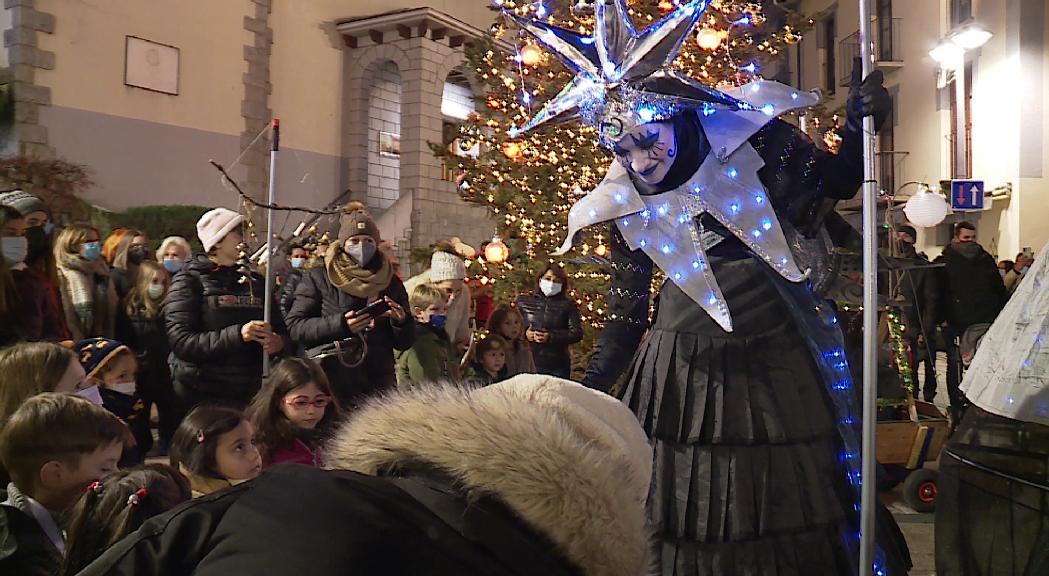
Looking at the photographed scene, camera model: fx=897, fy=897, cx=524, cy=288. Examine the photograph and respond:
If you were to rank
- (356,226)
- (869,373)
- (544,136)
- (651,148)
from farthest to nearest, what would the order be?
1. (544,136)
2. (356,226)
3. (651,148)
4. (869,373)

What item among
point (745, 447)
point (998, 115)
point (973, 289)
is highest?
point (998, 115)

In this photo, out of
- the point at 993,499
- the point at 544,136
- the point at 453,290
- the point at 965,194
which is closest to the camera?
the point at 993,499

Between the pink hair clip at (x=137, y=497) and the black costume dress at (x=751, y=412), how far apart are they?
3.98ft

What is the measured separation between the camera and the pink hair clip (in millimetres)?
2033

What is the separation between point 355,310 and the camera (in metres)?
4.42

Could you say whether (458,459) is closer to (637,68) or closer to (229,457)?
(637,68)

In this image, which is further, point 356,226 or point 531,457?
point 356,226

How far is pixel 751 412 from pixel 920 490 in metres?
2.94

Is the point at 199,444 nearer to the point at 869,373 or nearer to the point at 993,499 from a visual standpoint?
the point at 869,373

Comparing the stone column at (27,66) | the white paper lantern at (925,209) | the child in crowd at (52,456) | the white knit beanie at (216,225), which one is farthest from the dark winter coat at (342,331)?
the stone column at (27,66)

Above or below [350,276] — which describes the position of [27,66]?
above

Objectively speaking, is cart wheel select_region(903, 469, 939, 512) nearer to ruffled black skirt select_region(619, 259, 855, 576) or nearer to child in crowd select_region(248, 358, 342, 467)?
ruffled black skirt select_region(619, 259, 855, 576)

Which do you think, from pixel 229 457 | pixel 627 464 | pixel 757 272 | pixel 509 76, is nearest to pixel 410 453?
pixel 627 464

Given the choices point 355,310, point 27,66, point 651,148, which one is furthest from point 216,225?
point 27,66
